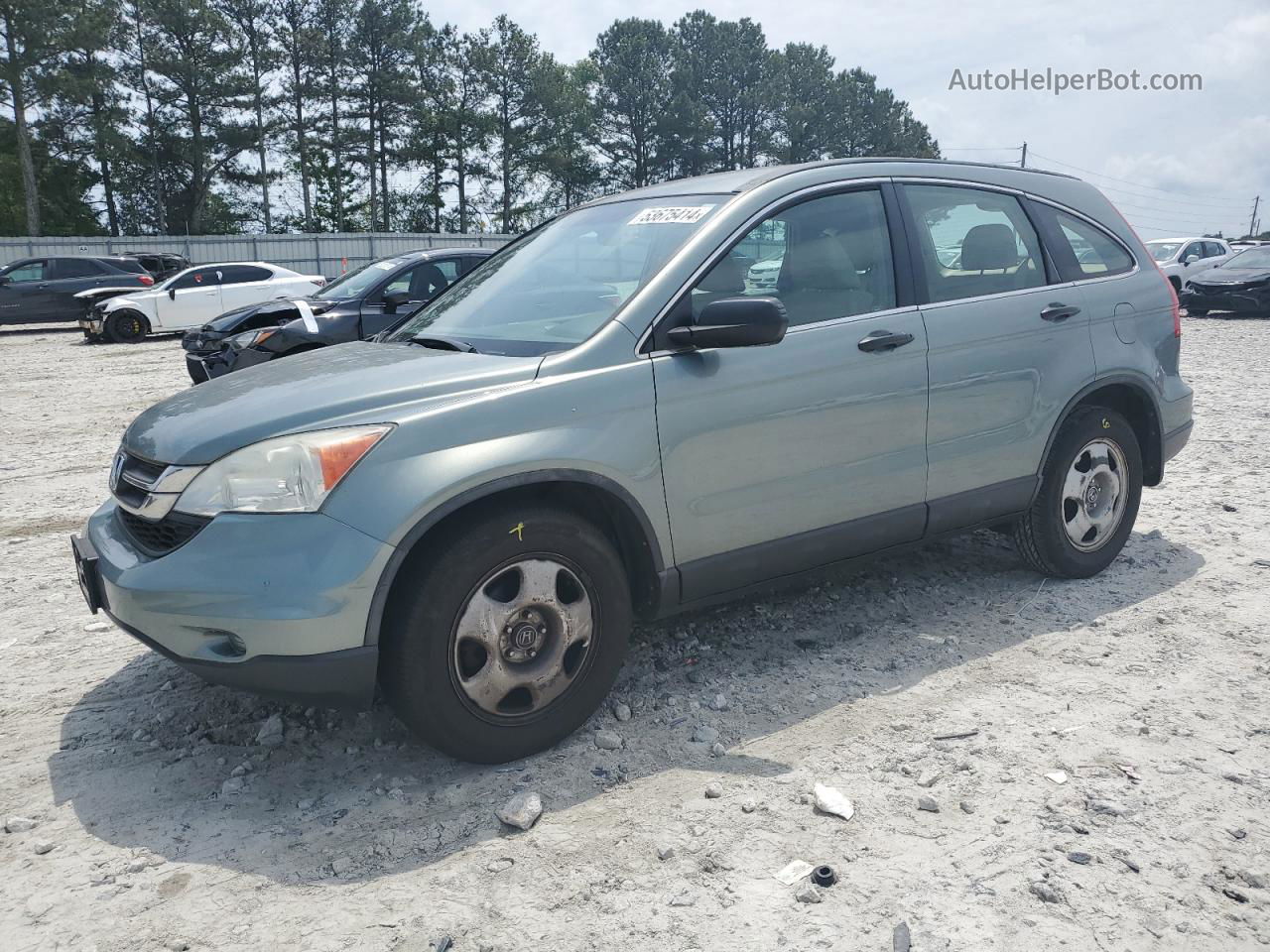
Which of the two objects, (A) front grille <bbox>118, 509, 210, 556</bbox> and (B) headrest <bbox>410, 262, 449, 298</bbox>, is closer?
(A) front grille <bbox>118, 509, 210, 556</bbox>

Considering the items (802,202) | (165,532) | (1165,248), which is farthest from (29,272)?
(1165,248)

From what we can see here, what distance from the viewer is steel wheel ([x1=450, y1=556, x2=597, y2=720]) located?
10.0ft

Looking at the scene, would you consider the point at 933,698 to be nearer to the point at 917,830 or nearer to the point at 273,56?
the point at 917,830

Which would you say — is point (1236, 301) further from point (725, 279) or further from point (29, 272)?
point (29, 272)

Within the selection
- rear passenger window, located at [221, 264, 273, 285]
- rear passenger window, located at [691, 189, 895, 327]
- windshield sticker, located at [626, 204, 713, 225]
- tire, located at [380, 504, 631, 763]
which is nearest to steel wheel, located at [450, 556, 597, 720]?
tire, located at [380, 504, 631, 763]

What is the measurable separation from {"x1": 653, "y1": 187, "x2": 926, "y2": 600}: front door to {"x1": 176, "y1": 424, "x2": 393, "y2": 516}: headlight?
1.00 m

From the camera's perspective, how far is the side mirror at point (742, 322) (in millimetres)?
3277

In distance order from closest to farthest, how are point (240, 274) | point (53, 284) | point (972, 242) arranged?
point (972, 242) → point (240, 274) → point (53, 284)

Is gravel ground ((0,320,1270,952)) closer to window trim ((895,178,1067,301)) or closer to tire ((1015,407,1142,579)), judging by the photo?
tire ((1015,407,1142,579))

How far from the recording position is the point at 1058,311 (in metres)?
4.46

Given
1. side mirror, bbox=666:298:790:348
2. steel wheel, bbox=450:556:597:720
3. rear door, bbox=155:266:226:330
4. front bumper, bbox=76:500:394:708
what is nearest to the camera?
front bumper, bbox=76:500:394:708

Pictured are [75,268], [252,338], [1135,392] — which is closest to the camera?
[1135,392]

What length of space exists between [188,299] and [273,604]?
18.1 meters

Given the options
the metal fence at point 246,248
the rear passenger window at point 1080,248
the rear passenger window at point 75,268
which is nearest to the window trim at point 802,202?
the rear passenger window at point 1080,248
